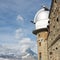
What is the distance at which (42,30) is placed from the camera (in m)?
42.9

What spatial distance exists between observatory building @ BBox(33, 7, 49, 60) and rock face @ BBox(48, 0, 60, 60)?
19.5 ft

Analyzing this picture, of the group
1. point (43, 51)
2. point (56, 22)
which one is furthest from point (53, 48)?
point (43, 51)

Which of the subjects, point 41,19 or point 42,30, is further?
point 42,30

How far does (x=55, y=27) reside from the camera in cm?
3325

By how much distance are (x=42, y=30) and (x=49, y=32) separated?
6.20 meters

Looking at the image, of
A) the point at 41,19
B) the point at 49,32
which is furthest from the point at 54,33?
the point at 41,19

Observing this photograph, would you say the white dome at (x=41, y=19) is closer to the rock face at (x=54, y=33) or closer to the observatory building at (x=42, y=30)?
the observatory building at (x=42, y=30)

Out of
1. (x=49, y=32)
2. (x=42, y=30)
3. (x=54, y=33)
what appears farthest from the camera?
(x=42, y=30)

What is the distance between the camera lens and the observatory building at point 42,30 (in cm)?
4238

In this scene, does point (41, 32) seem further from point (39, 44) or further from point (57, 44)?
point (57, 44)

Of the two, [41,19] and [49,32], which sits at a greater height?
[41,19]

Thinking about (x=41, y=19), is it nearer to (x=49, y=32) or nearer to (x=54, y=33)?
(x=49, y=32)

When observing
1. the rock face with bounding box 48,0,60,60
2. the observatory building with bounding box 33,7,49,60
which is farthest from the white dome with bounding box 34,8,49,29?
the rock face with bounding box 48,0,60,60

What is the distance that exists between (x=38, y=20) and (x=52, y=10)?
8021 mm
